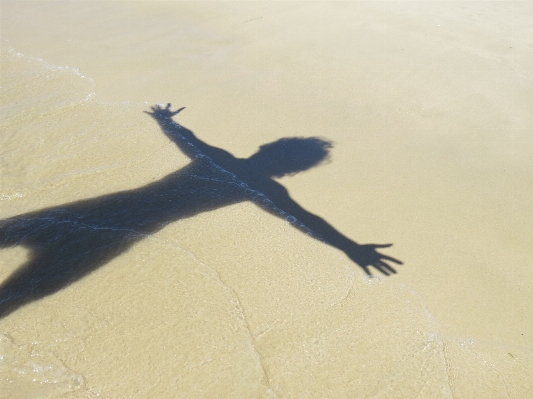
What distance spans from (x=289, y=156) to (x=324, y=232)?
145 centimetres

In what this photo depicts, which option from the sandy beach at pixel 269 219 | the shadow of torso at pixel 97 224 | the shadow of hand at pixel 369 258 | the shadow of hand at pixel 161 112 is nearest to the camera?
the sandy beach at pixel 269 219

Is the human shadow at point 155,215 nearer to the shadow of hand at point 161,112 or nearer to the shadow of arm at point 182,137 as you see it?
the shadow of arm at point 182,137

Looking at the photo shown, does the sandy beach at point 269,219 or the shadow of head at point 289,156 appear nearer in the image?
the sandy beach at point 269,219

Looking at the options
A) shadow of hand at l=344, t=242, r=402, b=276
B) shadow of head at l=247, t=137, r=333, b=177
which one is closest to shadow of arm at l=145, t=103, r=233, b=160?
shadow of head at l=247, t=137, r=333, b=177

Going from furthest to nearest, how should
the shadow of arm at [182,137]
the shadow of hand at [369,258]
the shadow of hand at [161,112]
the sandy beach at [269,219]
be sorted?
the shadow of hand at [161,112] → the shadow of arm at [182,137] → the shadow of hand at [369,258] → the sandy beach at [269,219]

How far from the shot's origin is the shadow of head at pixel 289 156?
5602mm

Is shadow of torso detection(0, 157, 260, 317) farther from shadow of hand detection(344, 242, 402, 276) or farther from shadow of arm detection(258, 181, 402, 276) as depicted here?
shadow of hand detection(344, 242, 402, 276)

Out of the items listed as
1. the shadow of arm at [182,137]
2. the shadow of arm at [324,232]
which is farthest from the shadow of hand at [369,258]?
the shadow of arm at [182,137]

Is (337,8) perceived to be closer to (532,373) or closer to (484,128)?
(484,128)

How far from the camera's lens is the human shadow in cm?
416

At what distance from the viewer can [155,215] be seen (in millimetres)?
4828

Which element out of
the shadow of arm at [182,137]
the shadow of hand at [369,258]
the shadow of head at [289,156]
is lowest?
the shadow of hand at [369,258]

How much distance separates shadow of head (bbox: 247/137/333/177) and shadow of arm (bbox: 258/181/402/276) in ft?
1.00

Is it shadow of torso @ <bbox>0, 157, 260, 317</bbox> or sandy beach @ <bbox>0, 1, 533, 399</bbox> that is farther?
shadow of torso @ <bbox>0, 157, 260, 317</bbox>
